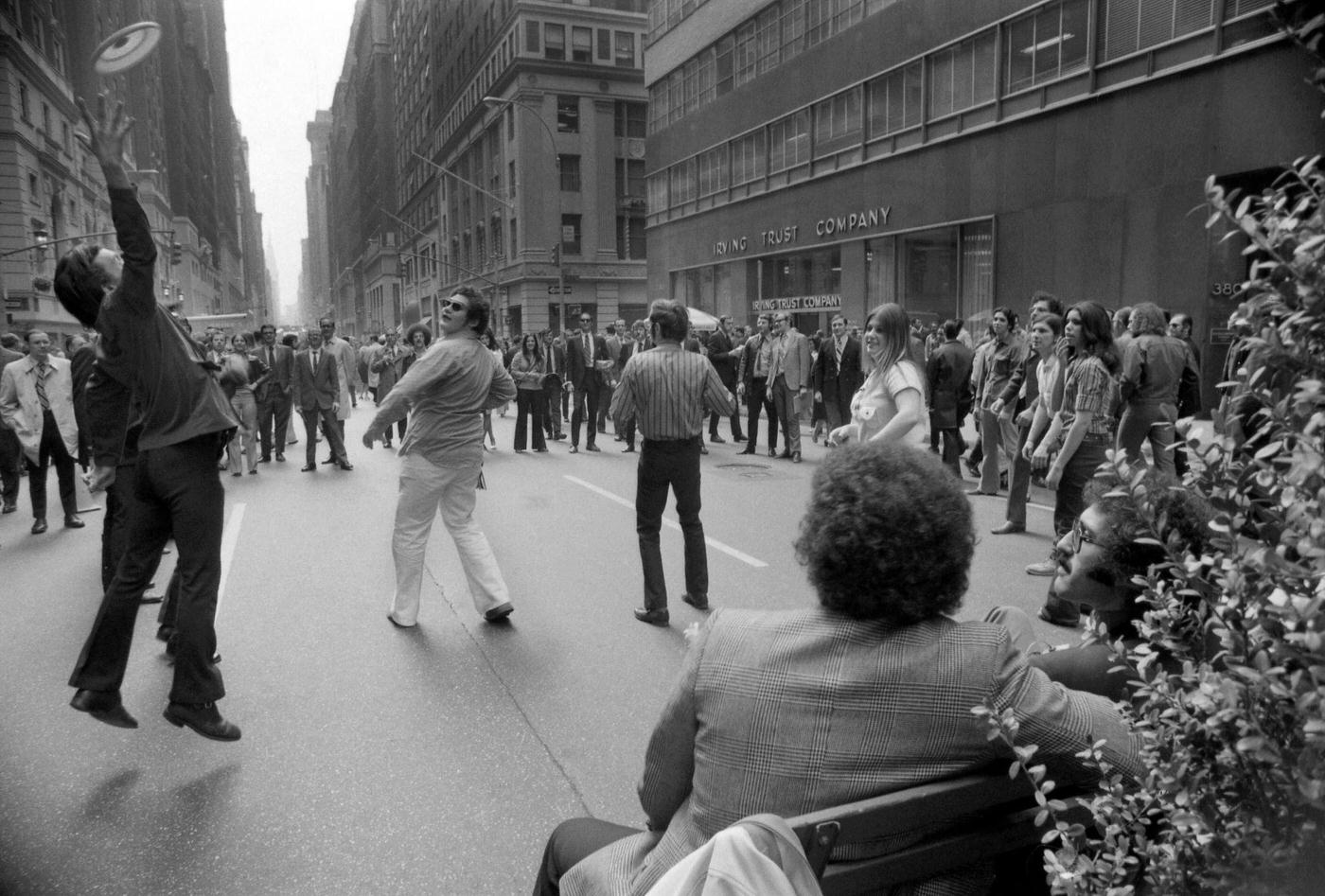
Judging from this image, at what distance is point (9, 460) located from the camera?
10680mm

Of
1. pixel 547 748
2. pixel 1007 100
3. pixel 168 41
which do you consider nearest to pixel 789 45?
pixel 1007 100

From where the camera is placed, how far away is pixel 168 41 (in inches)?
4523

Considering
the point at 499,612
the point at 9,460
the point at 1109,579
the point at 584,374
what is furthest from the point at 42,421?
the point at 1109,579

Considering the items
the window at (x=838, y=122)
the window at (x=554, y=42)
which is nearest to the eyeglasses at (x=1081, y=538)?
the window at (x=838, y=122)

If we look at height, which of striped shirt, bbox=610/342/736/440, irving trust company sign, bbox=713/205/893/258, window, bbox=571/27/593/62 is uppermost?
window, bbox=571/27/593/62

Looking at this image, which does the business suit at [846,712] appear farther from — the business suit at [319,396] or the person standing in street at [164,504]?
the business suit at [319,396]

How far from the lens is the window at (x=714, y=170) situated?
3469 cm

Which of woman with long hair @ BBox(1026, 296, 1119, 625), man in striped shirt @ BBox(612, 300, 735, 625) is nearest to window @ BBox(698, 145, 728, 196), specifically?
woman with long hair @ BBox(1026, 296, 1119, 625)

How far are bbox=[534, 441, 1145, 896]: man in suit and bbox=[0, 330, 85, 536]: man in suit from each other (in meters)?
9.72

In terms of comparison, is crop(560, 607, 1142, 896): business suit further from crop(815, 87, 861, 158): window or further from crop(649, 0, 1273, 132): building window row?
crop(815, 87, 861, 158): window

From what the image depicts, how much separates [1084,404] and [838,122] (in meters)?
22.9

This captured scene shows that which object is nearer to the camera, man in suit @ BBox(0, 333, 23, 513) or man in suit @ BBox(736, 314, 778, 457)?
man in suit @ BBox(0, 333, 23, 513)

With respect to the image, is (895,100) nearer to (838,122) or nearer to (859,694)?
(838,122)

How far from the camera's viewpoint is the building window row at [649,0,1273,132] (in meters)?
17.1
